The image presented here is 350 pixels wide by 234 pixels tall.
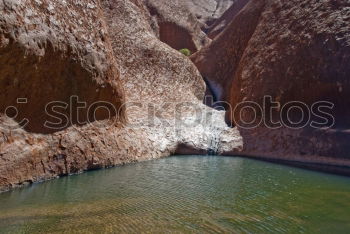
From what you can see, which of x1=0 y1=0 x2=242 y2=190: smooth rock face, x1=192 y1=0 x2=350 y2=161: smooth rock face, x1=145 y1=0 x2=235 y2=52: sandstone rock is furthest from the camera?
x1=145 y1=0 x2=235 y2=52: sandstone rock

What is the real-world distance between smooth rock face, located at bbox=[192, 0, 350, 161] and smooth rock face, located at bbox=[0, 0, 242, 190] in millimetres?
3141

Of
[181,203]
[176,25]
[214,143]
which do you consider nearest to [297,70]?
[214,143]

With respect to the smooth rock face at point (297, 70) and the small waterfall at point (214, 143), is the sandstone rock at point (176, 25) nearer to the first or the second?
the smooth rock face at point (297, 70)

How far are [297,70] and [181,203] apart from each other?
15889 mm

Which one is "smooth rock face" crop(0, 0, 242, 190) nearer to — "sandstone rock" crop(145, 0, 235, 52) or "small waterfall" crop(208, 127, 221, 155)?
"small waterfall" crop(208, 127, 221, 155)

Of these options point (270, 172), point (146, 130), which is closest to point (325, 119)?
point (270, 172)

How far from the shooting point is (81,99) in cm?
1664

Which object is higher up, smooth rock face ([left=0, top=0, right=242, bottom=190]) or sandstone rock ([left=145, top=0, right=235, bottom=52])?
sandstone rock ([left=145, top=0, right=235, bottom=52])

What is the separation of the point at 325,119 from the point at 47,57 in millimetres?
16112

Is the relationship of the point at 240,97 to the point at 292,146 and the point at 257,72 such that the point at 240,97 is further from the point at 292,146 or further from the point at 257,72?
the point at 292,146

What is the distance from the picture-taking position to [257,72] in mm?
25875

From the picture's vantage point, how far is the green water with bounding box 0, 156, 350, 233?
810 cm

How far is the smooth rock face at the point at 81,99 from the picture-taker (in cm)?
1260

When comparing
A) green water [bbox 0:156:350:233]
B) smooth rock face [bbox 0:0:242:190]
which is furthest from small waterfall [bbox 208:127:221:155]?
green water [bbox 0:156:350:233]
